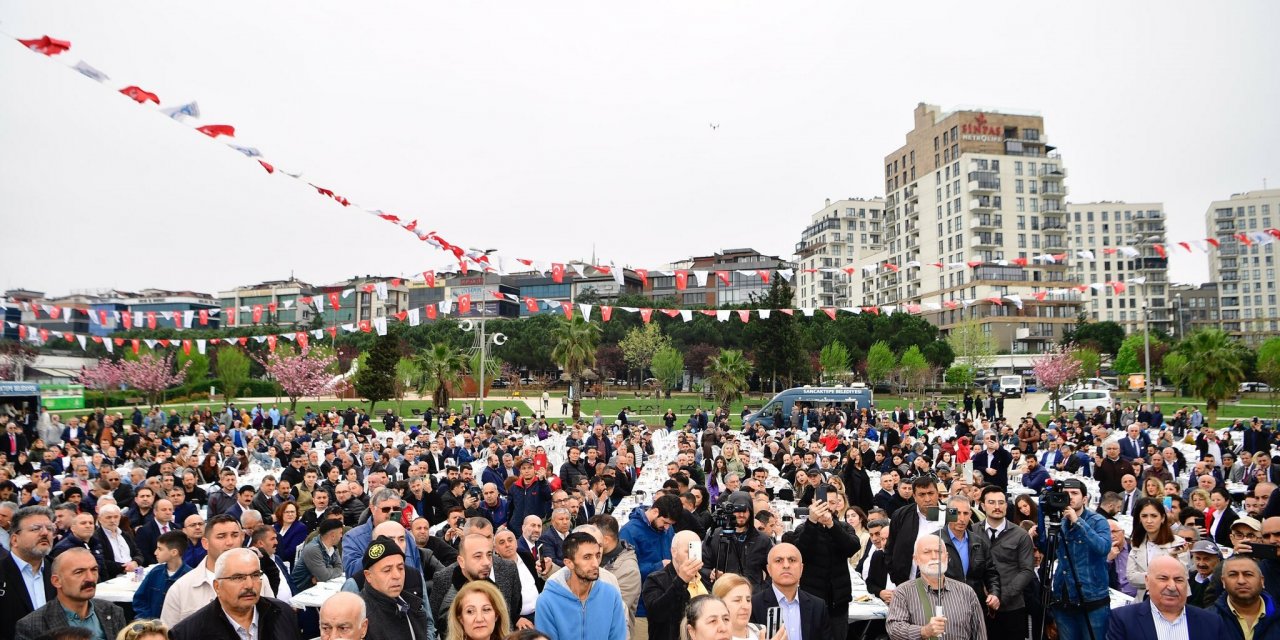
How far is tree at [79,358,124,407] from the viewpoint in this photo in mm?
60062

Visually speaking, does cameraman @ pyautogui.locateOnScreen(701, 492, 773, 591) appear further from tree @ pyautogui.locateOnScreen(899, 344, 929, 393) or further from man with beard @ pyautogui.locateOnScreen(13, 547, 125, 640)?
tree @ pyautogui.locateOnScreen(899, 344, 929, 393)

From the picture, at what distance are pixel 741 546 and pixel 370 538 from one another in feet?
9.56

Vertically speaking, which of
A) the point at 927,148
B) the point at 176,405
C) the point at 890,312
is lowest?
the point at 176,405

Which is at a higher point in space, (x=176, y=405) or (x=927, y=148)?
(x=927, y=148)

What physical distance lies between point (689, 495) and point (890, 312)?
2717 inches

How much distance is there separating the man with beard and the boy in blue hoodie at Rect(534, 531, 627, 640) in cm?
251

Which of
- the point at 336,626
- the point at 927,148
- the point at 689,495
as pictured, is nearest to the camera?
the point at 336,626

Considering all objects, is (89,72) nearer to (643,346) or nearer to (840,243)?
(643,346)

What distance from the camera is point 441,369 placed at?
45.0 meters

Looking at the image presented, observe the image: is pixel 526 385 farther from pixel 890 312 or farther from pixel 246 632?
pixel 246 632

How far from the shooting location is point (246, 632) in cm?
409

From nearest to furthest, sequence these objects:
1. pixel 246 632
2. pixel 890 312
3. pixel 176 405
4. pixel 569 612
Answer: pixel 246 632, pixel 569 612, pixel 176 405, pixel 890 312

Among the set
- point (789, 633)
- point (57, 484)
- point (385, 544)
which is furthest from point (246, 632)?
point (57, 484)

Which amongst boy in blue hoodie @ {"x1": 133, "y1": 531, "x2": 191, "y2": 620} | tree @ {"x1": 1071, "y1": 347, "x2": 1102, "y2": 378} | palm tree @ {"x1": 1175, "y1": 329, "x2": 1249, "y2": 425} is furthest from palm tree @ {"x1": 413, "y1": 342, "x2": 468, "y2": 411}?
tree @ {"x1": 1071, "y1": 347, "x2": 1102, "y2": 378}
